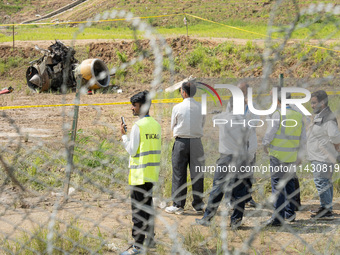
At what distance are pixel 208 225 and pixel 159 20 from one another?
26.6m

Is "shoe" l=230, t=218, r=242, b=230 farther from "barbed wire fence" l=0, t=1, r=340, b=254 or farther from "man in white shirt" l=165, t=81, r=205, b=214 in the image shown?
"man in white shirt" l=165, t=81, r=205, b=214

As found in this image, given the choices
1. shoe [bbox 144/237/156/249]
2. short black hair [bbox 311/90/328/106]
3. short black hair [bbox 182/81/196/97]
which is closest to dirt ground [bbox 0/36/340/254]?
shoe [bbox 144/237/156/249]

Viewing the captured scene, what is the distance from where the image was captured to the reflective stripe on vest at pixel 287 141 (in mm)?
4562

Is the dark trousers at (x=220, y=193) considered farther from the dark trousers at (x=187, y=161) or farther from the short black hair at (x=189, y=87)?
the short black hair at (x=189, y=87)

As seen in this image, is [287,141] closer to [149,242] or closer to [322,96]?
[322,96]

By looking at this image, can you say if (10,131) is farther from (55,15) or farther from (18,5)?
(18,5)

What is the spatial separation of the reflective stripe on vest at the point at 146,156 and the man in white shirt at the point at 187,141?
1.18 m

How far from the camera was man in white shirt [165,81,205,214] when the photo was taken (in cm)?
512

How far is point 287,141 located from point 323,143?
444 mm

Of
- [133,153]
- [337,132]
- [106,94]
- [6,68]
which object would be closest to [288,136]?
[337,132]

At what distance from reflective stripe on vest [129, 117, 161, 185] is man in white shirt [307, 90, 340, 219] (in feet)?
5.88

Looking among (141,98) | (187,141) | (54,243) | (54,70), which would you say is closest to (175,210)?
(187,141)

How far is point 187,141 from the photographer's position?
5.20m

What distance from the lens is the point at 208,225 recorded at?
14.9 ft
